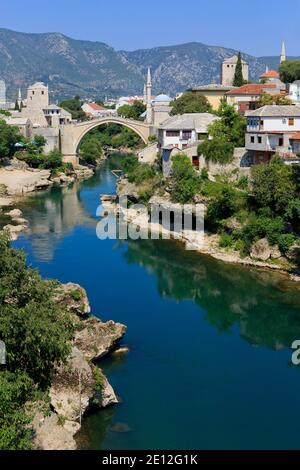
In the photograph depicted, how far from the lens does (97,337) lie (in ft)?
54.7

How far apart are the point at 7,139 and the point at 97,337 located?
34519 millimetres

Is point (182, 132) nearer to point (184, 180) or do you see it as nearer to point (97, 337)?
point (184, 180)

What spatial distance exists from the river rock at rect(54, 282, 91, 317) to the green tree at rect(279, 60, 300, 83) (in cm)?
3143

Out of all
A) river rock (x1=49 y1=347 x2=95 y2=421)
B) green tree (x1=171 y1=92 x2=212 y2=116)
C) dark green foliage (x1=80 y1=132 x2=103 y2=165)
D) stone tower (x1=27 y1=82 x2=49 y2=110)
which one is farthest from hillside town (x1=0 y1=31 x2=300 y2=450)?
stone tower (x1=27 y1=82 x2=49 y2=110)

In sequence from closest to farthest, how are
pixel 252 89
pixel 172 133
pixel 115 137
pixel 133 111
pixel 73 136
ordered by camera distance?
pixel 172 133 → pixel 252 89 → pixel 73 136 → pixel 133 111 → pixel 115 137

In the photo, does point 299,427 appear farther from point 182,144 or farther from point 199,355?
point 182,144

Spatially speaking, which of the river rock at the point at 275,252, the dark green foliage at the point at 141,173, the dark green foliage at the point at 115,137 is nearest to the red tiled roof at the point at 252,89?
the dark green foliage at the point at 141,173

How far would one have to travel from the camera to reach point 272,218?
1026 inches

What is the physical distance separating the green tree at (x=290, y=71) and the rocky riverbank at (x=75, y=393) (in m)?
33.2

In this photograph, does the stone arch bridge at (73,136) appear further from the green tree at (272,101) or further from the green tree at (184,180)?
the green tree at (184,180)

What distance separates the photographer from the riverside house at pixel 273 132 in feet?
91.7

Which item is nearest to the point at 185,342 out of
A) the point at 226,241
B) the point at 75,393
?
the point at 75,393

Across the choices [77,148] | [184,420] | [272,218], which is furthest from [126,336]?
[77,148]

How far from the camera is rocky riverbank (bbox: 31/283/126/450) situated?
12.6 meters
